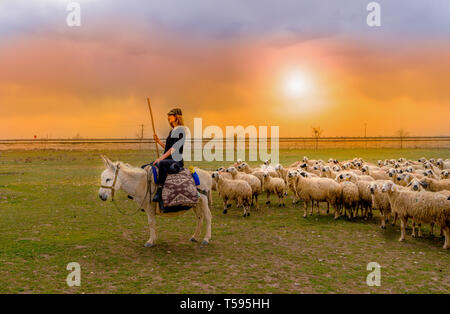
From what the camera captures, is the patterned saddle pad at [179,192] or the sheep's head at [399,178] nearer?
the patterned saddle pad at [179,192]

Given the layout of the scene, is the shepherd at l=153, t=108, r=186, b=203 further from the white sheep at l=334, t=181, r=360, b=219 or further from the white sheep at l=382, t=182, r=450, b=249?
the white sheep at l=334, t=181, r=360, b=219

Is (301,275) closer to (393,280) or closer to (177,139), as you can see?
(393,280)

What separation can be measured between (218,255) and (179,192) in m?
1.66

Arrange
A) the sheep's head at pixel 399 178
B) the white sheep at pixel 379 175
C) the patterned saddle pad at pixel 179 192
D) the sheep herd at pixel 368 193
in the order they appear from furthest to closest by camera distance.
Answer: the white sheep at pixel 379 175
the sheep's head at pixel 399 178
the sheep herd at pixel 368 193
the patterned saddle pad at pixel 179 192

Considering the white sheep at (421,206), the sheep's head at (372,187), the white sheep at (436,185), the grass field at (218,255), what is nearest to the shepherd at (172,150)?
the grass field at (218,255)

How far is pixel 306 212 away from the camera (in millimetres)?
12320

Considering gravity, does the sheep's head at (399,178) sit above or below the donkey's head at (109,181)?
below

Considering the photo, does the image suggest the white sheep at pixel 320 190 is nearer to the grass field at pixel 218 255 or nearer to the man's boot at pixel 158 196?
the grass field at pixel 218 255

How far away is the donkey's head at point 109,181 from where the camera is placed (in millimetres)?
7789

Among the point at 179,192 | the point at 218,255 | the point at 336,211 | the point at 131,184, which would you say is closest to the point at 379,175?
the point at 336,211

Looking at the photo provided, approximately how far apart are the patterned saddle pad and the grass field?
3.56ft

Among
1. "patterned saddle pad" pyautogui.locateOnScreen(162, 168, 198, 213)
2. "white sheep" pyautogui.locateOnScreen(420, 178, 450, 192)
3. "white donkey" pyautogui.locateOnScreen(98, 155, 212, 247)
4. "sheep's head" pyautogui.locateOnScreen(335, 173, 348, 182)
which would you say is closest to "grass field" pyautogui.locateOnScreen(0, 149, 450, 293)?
"white donkey" pyautogui.locateOnScreen(98, 155, 212, 247)

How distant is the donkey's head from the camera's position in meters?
7.79

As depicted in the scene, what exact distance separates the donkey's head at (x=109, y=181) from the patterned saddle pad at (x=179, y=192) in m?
1.15
